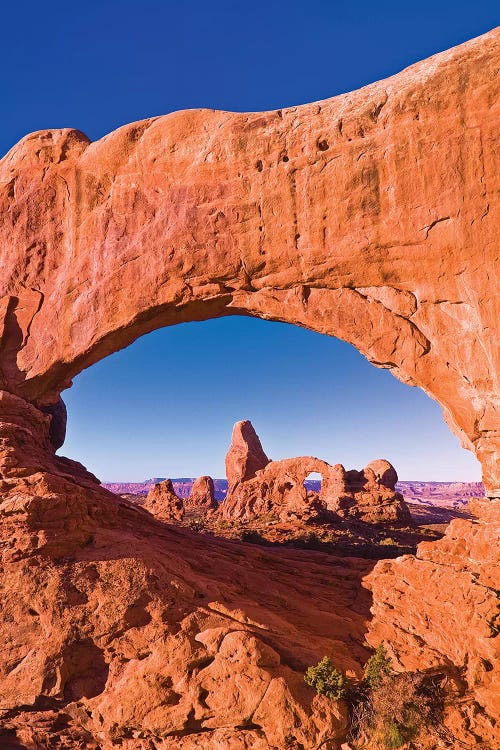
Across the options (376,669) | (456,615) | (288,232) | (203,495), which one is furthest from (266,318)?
(203,495)

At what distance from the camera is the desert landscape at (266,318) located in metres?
7.90

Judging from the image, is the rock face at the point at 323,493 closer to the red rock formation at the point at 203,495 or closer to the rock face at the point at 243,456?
the rock face at the point at 243,456

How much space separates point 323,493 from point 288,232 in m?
31.9

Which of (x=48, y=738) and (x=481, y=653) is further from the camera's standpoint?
(x=481, y=653)

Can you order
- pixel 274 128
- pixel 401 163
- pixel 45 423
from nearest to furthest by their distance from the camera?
pixel 401 163
pixel 274 128
pixel 45 423

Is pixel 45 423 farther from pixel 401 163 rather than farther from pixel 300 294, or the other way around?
pixel 401 163

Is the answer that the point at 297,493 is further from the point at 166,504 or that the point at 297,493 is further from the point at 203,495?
the point at 203,495

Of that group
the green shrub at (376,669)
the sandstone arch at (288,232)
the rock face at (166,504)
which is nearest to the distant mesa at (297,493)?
the rock face at (166,504)

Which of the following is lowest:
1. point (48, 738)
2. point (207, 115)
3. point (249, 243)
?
point (48, 738)

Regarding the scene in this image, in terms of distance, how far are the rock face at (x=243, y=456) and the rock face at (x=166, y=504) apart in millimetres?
14364

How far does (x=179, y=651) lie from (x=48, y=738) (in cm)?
238

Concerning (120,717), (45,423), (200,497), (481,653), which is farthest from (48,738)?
(200,497)

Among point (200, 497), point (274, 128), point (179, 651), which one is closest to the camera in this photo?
point (179, 651)

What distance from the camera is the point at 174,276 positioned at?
12984mm
